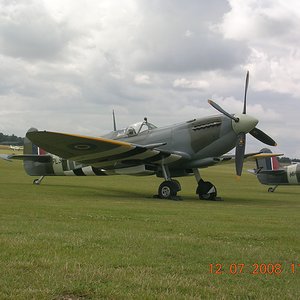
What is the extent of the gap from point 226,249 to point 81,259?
2.17 m

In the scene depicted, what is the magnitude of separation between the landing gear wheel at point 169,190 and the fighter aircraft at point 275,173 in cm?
939

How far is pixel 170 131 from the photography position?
1719 cm

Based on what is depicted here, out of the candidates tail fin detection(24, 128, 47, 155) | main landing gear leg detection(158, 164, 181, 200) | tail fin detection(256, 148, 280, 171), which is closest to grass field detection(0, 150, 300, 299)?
main landing gear leg detection(158, 164, 181, 200)

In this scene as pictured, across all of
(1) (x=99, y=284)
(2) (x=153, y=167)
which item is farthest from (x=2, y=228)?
(2) (x=153, y=167)

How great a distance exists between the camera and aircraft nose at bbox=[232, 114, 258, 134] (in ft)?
51.0

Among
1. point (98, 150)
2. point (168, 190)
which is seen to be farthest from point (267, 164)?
point (98, 150)

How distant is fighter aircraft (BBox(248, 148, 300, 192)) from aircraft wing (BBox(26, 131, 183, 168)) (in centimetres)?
985

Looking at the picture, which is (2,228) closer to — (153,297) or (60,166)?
(153,297)

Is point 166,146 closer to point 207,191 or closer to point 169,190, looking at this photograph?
point 169,190
